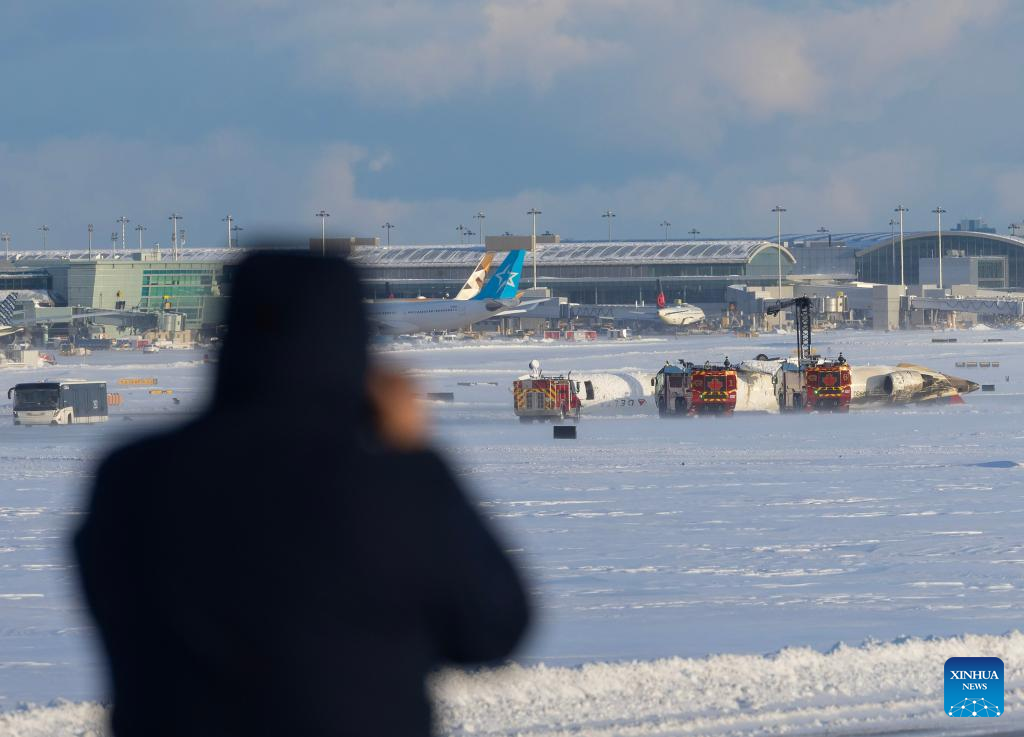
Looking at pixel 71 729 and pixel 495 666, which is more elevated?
pixel 495 666

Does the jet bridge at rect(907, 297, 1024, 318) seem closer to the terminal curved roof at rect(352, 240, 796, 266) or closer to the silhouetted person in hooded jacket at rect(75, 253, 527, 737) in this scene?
the terminal curved roof at rect(352, 240, 796, 266)

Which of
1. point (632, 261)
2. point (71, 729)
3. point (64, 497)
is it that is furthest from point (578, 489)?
point (632, 261)

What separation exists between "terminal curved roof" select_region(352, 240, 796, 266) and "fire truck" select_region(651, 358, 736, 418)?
447 feet

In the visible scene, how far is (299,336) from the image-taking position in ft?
11.2

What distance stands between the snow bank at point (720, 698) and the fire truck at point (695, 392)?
110 ft

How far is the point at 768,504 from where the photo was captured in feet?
78.0

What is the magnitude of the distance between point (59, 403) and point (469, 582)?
44634mm

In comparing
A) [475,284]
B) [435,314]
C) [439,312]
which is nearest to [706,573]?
[435,314]

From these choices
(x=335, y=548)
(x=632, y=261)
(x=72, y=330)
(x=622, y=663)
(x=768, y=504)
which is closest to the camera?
(x=335, y=548)

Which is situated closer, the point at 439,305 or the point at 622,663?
the point at 622,663

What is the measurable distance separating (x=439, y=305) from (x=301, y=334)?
10399 cm

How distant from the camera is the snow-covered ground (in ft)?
35.7

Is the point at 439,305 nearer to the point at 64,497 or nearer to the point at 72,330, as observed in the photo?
the point at 72,330

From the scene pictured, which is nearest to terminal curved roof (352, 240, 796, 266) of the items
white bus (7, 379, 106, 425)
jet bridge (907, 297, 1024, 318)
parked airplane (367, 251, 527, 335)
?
jet bridge (907, 297, 1024, 318)
